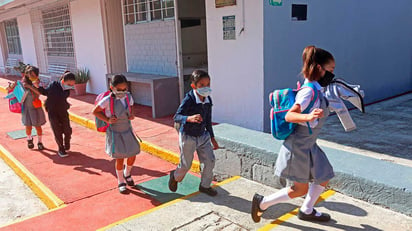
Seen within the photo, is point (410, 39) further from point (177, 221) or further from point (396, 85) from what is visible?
point (177, 221)

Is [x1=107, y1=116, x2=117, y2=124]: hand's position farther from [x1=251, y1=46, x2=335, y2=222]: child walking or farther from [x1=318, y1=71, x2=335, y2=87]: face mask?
[x1=318, y1=71, x2=335, y2=87]: face mask

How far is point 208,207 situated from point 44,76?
13322mm

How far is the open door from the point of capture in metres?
10.1

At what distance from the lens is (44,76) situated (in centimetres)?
1473

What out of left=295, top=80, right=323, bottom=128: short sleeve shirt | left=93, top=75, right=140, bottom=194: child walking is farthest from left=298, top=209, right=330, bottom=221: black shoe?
left=93, top=75, right=140, bottom=194: child walking

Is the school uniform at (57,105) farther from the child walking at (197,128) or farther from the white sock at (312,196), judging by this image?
the white sock at (312,196)

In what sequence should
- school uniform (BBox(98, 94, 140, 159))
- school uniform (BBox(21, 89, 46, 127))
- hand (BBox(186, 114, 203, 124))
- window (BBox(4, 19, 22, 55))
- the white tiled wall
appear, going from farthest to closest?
window (BBox(4, 19, 22, 55)) < the white tiled wall < school uniform (BBox(21, 89, 46, 127)) < school uniform (BBox(98, 94, 140, 159)) < hand (BBox(186, 114, 203, 124))

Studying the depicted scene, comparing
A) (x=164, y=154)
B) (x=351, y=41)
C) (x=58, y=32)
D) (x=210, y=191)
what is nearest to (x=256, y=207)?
(x=210, y=191)

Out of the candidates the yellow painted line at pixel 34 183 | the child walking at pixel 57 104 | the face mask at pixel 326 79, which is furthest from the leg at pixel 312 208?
the child walking at pixel 57 104

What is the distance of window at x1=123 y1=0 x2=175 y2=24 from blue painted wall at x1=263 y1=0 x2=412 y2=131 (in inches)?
119

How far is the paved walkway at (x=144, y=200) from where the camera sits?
3027 millimetres

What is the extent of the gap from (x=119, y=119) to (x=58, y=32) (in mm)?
10882

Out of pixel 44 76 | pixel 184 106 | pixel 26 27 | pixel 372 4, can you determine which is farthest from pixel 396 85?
pixel 26 27

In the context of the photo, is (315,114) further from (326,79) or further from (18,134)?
(18,134)
